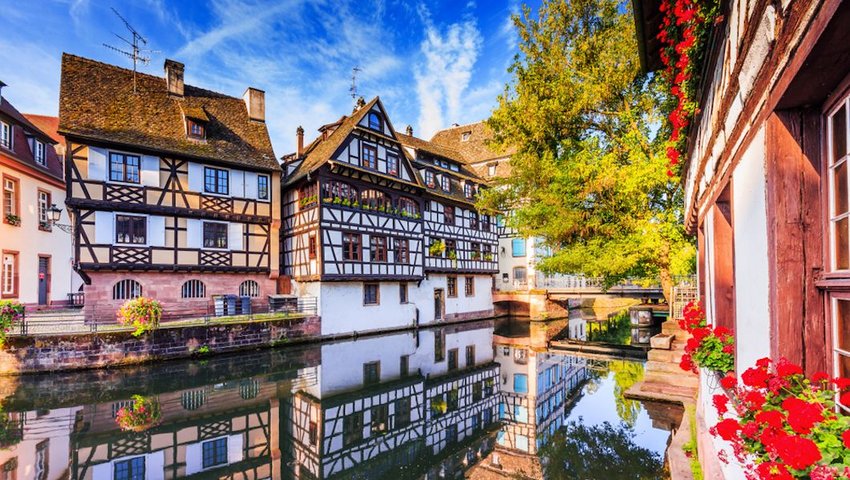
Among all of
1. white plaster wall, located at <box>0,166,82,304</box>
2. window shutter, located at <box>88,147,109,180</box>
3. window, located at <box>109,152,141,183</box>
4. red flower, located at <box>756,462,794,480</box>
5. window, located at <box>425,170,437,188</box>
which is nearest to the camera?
red flower, located at <box>756,462,794,480</box>

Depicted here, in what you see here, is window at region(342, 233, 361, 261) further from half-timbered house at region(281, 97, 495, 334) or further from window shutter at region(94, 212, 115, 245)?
window shutter at region(94, 212, 115, 245)

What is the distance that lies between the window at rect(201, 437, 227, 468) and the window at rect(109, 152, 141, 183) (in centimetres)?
1294

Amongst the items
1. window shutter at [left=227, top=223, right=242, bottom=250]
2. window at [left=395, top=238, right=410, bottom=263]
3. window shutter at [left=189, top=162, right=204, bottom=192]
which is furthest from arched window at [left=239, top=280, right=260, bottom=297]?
window at [left=395, top=238, right=410, bottom=263]

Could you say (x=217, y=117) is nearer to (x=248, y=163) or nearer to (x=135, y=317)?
(x=248, y=163)

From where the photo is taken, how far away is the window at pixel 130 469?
23.1 ft

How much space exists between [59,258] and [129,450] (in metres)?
19.3

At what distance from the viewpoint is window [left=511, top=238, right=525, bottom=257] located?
105 feet

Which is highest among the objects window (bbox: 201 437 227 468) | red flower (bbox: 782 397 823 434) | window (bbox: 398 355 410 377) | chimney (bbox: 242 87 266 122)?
chimney (bbox: 242 87 266 122)

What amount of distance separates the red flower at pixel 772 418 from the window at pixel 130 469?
8.36m

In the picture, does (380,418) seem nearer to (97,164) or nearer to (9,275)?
(97,164)

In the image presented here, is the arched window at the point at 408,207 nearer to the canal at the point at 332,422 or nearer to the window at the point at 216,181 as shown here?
the window at the point at 216,181

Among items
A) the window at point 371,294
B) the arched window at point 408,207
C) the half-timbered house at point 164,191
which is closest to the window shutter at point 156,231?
the half-timbered house at point 164,191

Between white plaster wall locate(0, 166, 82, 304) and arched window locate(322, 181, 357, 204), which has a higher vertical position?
arched window locate(322, 181, 357, 204)

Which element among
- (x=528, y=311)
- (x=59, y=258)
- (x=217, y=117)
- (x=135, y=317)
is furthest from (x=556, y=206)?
(x=59, y=258)
